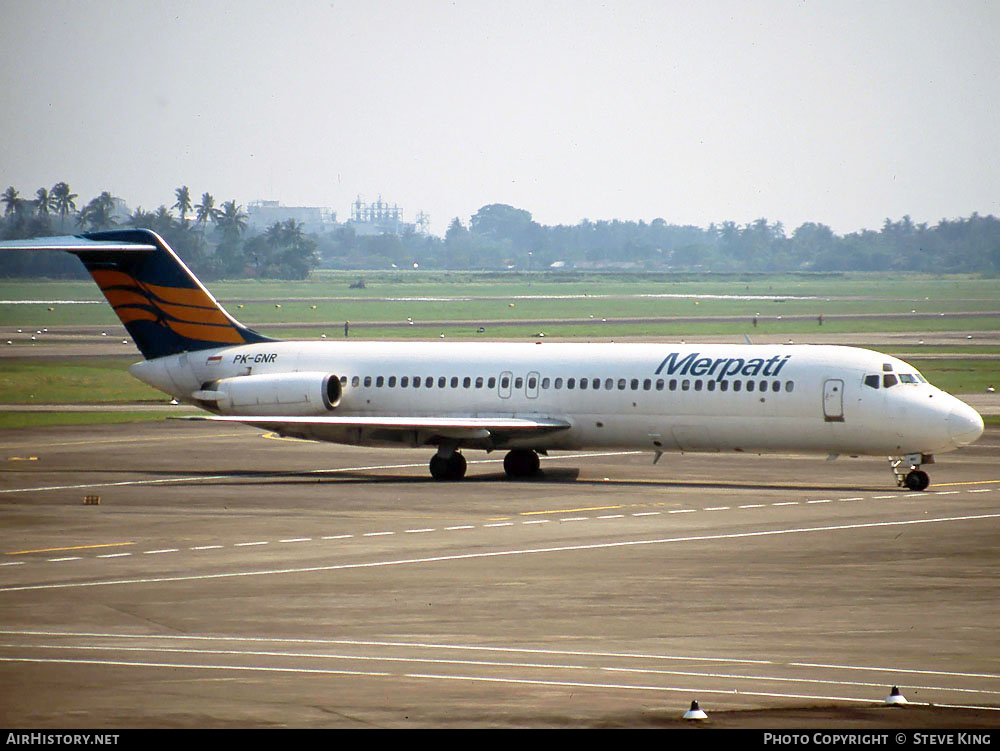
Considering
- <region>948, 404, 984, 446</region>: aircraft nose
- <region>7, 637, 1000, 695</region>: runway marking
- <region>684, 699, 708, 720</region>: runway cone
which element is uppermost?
<region>684, 699, 708, 720</region>: runway cone

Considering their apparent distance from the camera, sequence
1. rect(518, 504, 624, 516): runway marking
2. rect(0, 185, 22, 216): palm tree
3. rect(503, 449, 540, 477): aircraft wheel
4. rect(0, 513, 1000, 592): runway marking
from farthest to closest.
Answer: rect(0, 185, 22, 216): palm tree < rect(503, 449, 540, 477): aircraft wheel < rect(518, 504, 624, 516): runway marking < rect(0, 513, 1000, 592): runway marking

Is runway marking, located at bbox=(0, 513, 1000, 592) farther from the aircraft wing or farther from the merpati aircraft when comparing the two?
the aircraft wing

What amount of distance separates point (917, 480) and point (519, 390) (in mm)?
10824

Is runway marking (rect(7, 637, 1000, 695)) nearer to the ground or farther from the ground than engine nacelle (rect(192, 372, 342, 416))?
nearer to the ground

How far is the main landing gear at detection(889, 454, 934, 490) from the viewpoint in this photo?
1619 inches

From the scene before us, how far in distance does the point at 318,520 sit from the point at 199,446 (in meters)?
20.1

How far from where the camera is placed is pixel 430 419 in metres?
45.2

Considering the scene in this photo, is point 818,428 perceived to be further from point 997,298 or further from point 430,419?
point 997,298

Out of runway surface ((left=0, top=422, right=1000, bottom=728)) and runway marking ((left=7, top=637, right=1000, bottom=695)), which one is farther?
runway marking ((left=7, top=637, right=1000, bottom=695))

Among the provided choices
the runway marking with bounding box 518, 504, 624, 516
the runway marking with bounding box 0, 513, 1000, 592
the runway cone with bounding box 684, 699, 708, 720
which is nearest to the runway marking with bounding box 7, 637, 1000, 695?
the runway cone with bounding box 684, 699, 708, 720

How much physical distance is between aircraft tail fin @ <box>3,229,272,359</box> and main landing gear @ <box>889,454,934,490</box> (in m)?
19.2

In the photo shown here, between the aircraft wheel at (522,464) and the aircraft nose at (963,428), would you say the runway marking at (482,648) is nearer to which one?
the aircraft nose at (963,428)

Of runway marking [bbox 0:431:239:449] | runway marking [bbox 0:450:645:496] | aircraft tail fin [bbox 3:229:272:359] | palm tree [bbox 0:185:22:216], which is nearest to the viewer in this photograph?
runway marking [bbox 0:450:645:496]
